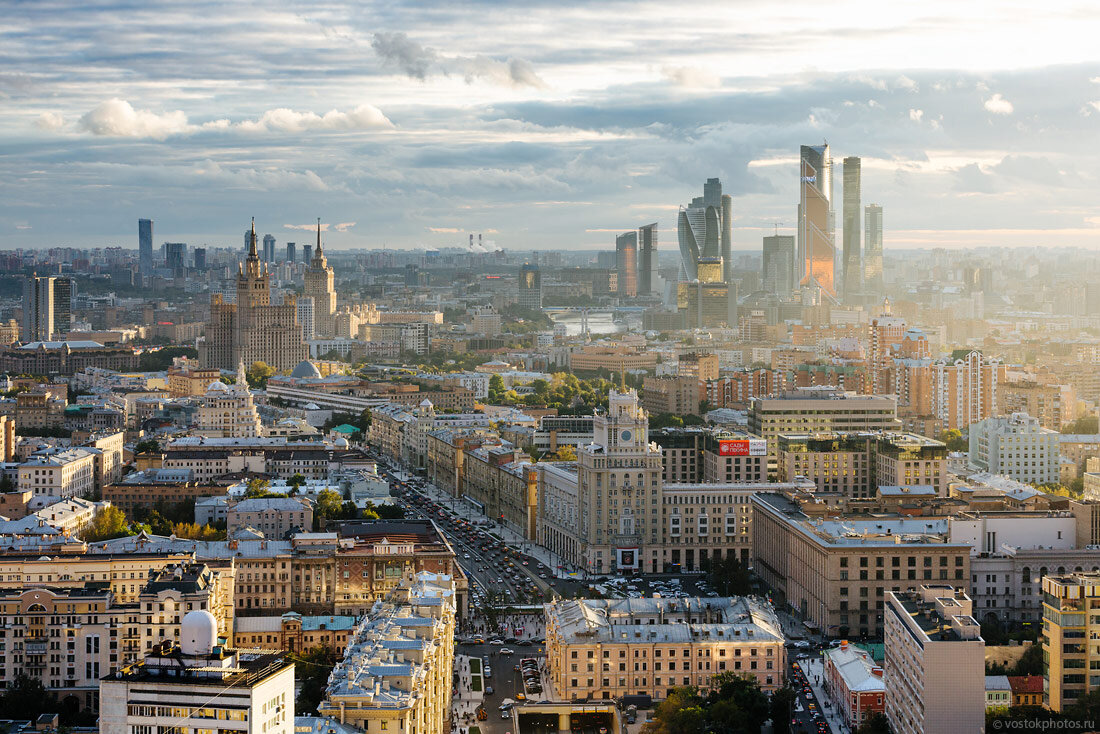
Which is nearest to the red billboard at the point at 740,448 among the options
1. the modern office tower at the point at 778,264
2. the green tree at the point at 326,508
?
the green tree at the point at 326,508

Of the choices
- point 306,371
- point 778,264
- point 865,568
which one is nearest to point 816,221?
point 778,264

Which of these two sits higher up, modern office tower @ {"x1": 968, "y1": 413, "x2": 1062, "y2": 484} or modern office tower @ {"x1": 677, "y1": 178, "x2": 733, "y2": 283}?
modern office tower @ {"x1": 677, "y1": 178, "x2": 733, "y2": 283}

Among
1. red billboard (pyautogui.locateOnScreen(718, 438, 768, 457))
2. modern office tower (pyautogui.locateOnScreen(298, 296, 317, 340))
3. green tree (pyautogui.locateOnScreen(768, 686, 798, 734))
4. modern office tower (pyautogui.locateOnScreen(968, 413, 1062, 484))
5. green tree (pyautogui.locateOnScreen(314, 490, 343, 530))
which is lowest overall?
green tree (pyautogui.locateOnScreen(768, 686, 798, 734))

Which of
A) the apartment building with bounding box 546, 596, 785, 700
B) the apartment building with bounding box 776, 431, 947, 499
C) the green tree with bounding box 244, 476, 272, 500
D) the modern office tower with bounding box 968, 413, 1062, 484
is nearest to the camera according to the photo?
the apartment building with bounding box 546, 596, 785, 700

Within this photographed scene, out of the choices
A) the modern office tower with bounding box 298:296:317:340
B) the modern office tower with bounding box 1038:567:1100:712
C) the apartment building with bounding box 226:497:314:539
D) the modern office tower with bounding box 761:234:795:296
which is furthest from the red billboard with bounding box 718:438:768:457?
the modern office tower with bounding box 761:234:795:296

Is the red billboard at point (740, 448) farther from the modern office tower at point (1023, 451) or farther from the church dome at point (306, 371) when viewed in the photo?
the church dome at point (306, 371)

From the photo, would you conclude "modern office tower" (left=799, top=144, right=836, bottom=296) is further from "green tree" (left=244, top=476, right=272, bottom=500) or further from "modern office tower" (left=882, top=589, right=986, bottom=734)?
"modern office tower" (left=882, top=589, right=986, bottom=734)

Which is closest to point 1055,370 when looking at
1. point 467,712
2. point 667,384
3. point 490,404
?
point 667,384
